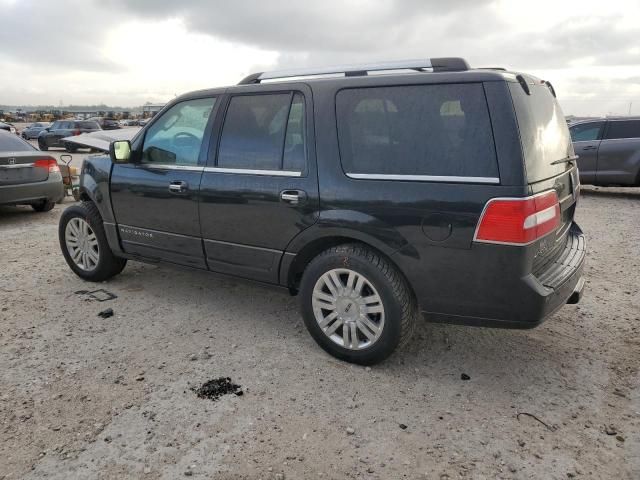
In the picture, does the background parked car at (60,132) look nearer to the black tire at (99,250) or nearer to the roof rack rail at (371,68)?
the black tire at (99,250)

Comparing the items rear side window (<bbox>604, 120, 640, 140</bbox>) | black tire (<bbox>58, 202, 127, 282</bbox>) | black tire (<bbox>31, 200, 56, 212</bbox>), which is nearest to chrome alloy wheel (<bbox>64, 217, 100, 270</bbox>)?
black tire (<bbox>58, 202, 127, 282</bbox>)

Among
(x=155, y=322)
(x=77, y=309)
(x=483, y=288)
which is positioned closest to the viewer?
(x=483, y=288)

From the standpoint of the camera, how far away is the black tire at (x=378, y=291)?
3066mm

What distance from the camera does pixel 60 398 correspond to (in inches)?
117

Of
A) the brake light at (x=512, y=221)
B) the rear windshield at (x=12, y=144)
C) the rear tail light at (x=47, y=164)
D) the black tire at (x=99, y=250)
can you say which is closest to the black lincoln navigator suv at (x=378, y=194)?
the brake light at (x=512, y=221)

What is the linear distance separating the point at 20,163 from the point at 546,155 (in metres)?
7.72

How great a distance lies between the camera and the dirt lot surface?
7.95ft

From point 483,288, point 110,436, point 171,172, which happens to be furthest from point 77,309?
point 483,288

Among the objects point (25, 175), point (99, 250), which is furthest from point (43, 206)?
point (99, 250)

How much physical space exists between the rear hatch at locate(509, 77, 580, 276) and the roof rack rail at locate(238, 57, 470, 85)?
17.3 inches

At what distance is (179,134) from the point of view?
4137mm

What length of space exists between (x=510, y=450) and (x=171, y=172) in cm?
316

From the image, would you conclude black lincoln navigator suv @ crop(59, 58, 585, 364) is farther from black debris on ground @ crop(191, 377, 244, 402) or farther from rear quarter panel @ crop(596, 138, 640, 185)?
rear quarter panel @ crop(596, 138, 640, 185)

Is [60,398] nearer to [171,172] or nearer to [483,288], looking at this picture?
[171,172]
